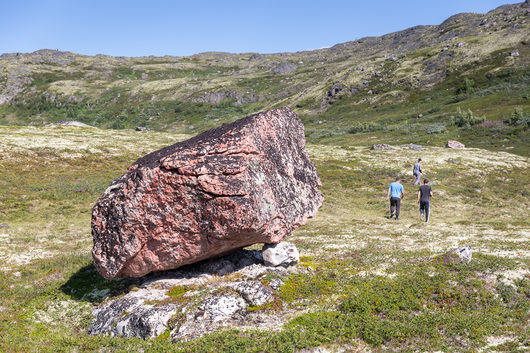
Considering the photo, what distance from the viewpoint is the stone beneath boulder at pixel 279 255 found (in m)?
17.6

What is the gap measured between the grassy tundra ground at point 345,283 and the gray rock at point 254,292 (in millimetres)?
528

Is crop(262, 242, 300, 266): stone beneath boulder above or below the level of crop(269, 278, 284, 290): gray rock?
above

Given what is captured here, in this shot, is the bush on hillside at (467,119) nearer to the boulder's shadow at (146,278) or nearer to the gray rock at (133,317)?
the boulder's shadow at (146,278)

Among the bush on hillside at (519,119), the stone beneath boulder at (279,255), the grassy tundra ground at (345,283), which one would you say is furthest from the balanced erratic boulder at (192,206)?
the bush on hillside at (519,119)

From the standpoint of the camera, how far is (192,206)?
15.0 meters

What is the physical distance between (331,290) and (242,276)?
4.25 meters

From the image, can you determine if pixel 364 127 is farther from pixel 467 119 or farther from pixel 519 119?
pixel 519 119

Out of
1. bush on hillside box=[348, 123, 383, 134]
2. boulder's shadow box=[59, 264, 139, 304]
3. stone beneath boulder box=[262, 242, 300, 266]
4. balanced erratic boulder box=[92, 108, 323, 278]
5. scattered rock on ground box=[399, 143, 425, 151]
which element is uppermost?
bush on hillside box=[348, 123, 383, 134]

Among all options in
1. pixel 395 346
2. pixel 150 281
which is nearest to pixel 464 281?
pixel 395 346

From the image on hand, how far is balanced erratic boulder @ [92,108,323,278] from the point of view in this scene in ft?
48.2

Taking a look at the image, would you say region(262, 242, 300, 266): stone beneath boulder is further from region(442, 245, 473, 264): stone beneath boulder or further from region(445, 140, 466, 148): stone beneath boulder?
region(445, 140, 466, 148): stone beneath boulder

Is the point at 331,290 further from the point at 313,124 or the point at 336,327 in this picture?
the point at 313,124

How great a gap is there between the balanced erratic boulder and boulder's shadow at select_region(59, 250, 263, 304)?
5.44ft

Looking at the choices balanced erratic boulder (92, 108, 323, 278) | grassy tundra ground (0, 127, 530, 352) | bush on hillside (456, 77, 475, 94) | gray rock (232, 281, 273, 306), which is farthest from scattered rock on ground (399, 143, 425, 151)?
gray rock (232, 281, 273, 306)
